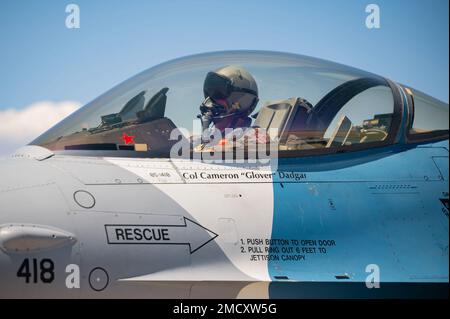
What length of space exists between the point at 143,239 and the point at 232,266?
2.42ft

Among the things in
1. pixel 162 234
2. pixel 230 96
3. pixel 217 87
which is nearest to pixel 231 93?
pixel 230 96

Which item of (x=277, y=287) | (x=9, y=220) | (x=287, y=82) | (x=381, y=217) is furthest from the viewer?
(x=287, y=82)

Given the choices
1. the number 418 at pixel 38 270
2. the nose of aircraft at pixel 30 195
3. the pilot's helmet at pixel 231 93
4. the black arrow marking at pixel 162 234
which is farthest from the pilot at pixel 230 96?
the number 418 at pixel 38 270

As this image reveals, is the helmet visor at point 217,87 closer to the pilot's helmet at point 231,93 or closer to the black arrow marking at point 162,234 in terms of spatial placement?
the pilot's helmet at point 231,93

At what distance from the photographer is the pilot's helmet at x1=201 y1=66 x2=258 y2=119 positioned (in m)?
6.19

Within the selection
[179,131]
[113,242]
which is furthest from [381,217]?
[113,242]

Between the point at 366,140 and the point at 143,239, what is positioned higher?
the point at 366,140

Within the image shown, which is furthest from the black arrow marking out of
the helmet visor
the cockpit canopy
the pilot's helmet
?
the helmet visor

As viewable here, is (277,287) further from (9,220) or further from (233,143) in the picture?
(9,220)

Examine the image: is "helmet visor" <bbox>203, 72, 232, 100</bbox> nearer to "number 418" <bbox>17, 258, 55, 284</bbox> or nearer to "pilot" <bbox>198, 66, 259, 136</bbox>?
"pilot" <bbox>198, 66, 259, 136</bbox>

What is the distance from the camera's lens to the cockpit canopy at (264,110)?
593 cm

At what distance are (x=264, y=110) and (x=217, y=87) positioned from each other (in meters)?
0.48

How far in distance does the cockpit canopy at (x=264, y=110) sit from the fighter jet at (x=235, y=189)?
14 millimetres

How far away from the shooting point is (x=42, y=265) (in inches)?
196
